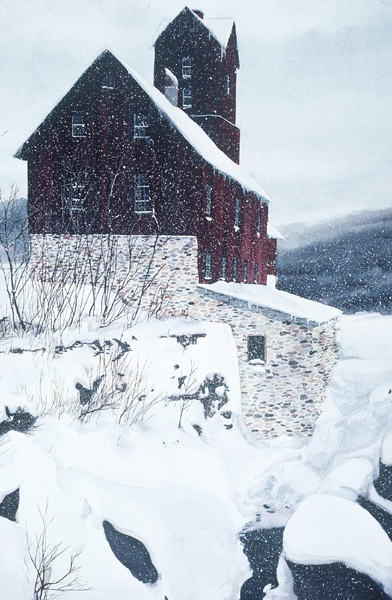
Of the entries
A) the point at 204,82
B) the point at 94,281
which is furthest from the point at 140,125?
the point at 94,281

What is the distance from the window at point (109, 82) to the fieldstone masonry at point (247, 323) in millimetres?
2058

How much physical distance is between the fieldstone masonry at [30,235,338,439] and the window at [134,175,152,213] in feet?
1.30

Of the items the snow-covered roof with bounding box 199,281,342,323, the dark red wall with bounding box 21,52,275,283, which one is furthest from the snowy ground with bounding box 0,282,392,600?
the dark red wall with bounding box 21,52,275,283

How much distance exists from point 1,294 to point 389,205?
4051 mm

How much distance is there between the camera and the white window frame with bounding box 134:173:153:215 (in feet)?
21.5

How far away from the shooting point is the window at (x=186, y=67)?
7.70m

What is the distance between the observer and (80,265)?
18.8 feet

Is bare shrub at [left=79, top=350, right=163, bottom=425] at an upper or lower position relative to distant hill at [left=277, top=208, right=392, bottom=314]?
lower

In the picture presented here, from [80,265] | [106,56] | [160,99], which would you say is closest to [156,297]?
[80,265]

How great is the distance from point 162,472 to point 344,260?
132 inches

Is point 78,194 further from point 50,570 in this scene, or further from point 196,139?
point 50,570

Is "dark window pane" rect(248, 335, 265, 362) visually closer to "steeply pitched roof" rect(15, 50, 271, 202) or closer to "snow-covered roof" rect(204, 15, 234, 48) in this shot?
"steeply pitched roof" rect(15, 50, 271, 202)

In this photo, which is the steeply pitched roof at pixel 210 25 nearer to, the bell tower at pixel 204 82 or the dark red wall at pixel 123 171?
the bell tower at pixel 204 82

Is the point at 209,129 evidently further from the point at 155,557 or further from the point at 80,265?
the point at 155,557
